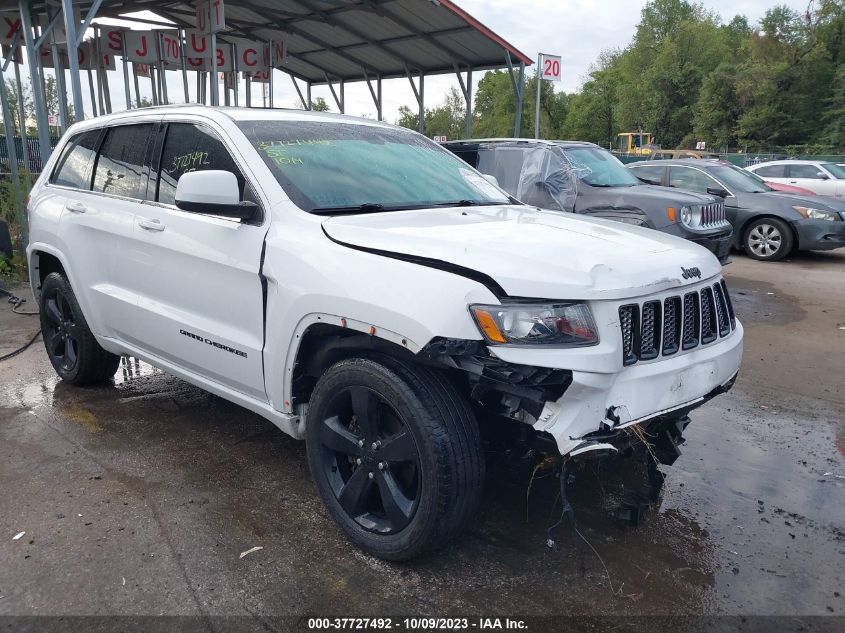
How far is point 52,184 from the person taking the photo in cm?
488

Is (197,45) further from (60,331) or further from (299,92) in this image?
(60,331)

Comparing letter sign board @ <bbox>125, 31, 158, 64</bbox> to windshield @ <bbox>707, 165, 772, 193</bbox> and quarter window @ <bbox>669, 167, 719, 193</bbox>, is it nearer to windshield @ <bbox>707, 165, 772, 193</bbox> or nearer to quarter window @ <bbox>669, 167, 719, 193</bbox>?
quarter window @ <bbox>669, 167, 719, 193</bbox>

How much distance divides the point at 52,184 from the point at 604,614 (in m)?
4.47

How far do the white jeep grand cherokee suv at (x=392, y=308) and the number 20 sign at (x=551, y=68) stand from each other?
8.94 metres

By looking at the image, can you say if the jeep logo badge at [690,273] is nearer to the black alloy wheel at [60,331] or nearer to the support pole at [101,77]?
the black alloy wheel at [60,331]

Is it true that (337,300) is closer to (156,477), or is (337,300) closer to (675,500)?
(156,477)

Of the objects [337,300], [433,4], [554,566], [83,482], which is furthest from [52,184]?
[433,4]

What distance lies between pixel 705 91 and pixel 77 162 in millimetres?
57981

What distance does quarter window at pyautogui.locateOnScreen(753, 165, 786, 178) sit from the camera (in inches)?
701

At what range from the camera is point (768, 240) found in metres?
11.1

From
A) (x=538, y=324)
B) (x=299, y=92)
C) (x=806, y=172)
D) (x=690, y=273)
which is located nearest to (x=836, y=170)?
(x=806, y=172)

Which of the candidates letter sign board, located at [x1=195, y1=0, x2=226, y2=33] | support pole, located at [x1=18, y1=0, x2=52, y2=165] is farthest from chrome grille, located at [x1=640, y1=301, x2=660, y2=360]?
letter sign board, located at [x1=195, y1=0, x2=226, y2=33]

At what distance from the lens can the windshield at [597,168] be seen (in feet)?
27.8

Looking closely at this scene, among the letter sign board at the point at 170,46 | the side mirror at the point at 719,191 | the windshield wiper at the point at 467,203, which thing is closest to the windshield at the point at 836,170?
the side mirror at the point at 719,191
